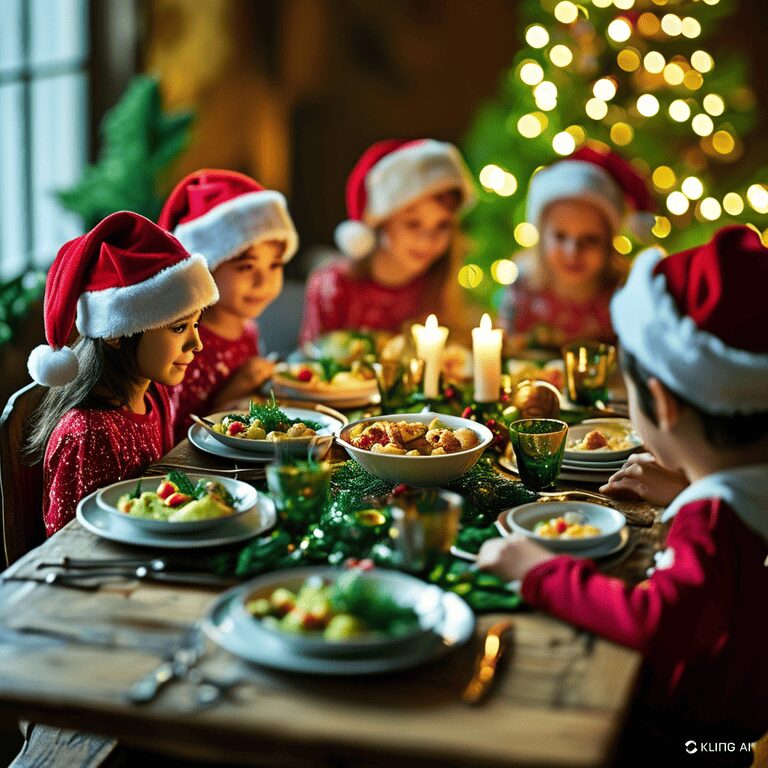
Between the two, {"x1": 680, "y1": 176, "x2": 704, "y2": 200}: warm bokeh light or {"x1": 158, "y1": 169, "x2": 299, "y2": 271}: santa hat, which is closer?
{"x1": 158, "y1": 169, "x2": 299, "y2": 271}: santa hat

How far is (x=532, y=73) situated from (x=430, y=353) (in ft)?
7.45

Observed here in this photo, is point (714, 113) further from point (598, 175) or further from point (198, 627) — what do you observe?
point (198, 627)

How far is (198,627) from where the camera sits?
131 centimetres

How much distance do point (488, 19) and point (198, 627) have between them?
15.4 feet

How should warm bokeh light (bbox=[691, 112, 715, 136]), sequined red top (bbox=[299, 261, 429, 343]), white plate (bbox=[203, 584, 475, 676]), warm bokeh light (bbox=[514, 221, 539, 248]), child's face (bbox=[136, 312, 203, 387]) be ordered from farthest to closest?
warm bokeh light (bbox=[514, 221, 539, 248]), warm bokeh light (bbox=[691, 112, 715, 136]), sequined red top (bbox=[299, 261, 429, 343]), child's face (bbox=[136, 312, 203, 387]), white plate (bbox=[203, 584, 475, 676])

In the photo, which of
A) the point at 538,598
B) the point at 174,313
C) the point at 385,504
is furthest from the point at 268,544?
the point at 174,313

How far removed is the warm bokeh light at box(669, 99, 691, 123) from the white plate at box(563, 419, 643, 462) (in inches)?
88.7

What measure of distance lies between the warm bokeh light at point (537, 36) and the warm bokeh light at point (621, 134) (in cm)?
43

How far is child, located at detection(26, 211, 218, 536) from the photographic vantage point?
1911 millimetres

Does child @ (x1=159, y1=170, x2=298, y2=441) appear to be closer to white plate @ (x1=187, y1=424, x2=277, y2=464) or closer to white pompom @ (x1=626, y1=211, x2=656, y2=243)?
white plate @ (x1=187, y1=424, x2=277, y2=464)

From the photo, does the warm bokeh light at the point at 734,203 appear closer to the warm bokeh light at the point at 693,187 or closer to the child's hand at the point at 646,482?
the warm bokeh light at the point at 693,187

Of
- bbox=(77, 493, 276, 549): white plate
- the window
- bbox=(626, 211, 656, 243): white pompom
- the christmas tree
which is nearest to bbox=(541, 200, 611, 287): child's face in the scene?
bbox=(626, 211, 656, 243): white pompom

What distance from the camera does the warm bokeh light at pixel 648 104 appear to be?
13.7 ft

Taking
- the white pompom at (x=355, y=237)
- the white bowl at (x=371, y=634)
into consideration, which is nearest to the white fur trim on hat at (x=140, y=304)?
the white bowl at (x=371, y=634)
